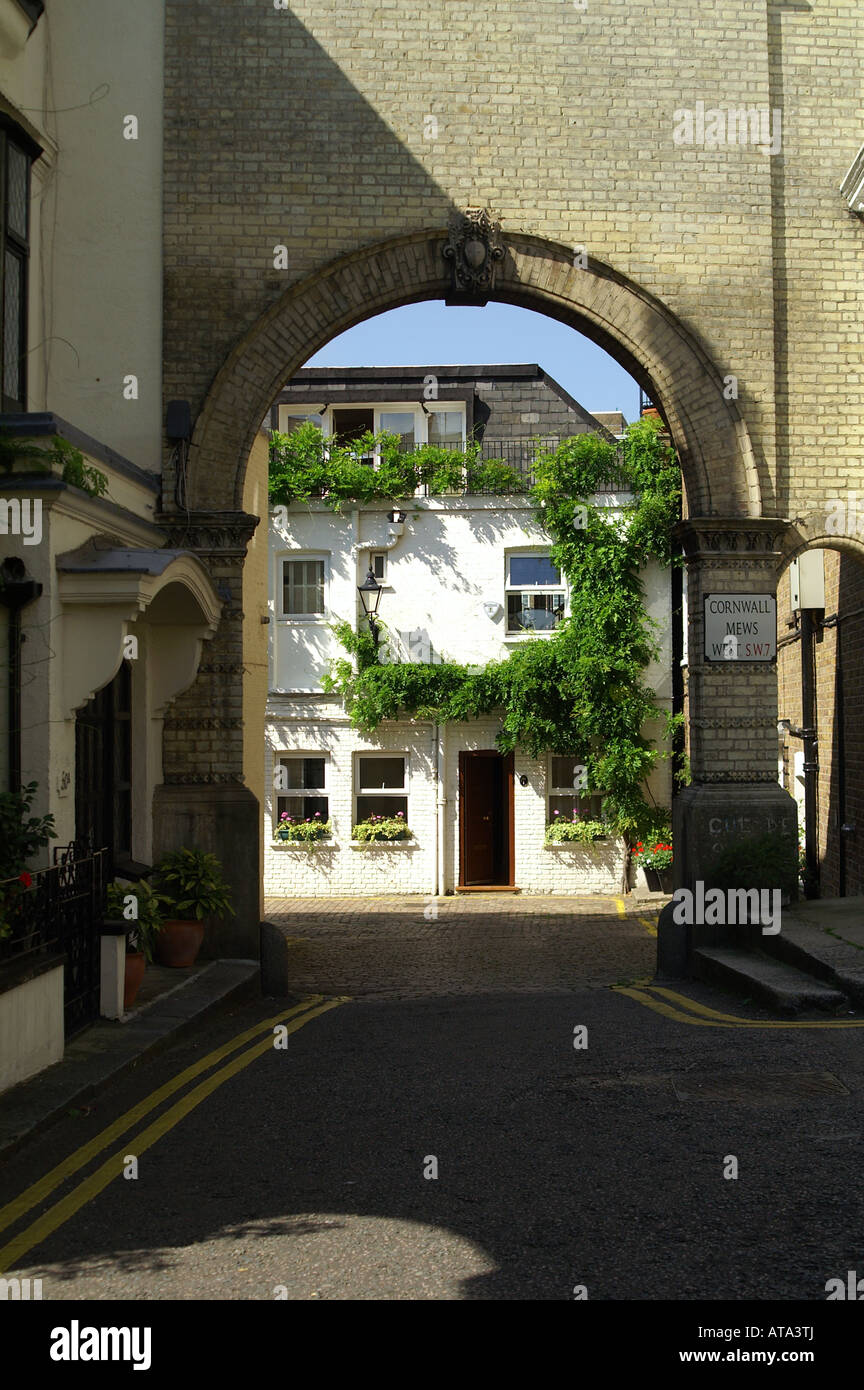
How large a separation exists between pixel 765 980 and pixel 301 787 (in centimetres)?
1585

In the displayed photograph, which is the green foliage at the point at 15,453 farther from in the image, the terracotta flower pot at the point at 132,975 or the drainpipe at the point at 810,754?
the drainpipe at the point at 810,754

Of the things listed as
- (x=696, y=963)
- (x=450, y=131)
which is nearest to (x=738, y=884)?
(x=696, y=963)

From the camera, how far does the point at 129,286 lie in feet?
42.4

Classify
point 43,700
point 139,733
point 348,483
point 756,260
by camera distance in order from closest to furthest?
1. point 43,700
2. point 139,733
3. point 756,260
4. point 348,483

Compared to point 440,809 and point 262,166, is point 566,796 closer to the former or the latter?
point 440,809

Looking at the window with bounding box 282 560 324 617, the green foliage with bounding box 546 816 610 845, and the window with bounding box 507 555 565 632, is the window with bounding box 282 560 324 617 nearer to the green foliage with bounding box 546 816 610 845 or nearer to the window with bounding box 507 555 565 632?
the window with bounding box 507 555 565 632

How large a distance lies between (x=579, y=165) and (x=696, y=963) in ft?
25.9

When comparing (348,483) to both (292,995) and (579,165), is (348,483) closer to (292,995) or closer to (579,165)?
(579,165)

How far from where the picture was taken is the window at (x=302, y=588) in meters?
25.2

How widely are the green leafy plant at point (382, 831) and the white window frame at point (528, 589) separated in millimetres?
4024

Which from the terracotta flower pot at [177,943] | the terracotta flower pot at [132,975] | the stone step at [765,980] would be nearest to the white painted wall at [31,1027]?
the terracotta flower pot at [132,975]

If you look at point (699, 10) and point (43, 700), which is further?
point (699, 10)

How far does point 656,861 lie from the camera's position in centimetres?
2347

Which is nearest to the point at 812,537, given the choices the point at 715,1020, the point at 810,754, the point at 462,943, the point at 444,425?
the point at 715,1020
